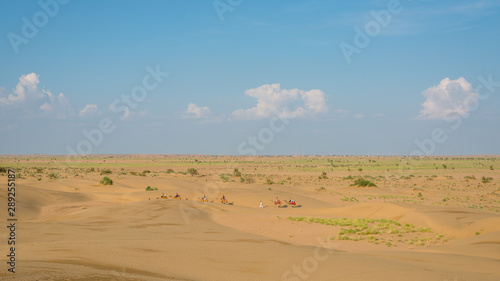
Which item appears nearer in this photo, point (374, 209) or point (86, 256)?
point (86, 256)

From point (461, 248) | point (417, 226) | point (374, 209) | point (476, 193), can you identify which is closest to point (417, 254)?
point (461, 248)

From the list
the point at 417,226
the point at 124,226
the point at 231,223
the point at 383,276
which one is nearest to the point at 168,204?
the point at 231,223

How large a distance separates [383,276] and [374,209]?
1866 centimetres

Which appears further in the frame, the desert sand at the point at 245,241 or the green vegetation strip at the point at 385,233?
the green vegetation strip at the point at 385,233

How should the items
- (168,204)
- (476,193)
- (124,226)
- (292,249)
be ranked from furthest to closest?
(476,193)
(168,204)
(124,226)
(292,249)

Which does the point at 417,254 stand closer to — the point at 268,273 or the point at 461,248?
the point at 461,248

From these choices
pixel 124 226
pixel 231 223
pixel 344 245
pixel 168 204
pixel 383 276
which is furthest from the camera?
pixel 168 204

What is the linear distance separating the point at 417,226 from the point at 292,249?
11.9m

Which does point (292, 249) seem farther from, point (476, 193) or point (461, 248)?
point (476, 193)

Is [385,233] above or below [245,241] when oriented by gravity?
below

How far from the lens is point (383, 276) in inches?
377

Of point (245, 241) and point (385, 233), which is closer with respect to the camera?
point (245, 241)

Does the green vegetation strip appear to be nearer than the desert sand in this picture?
No

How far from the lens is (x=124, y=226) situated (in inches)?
727
